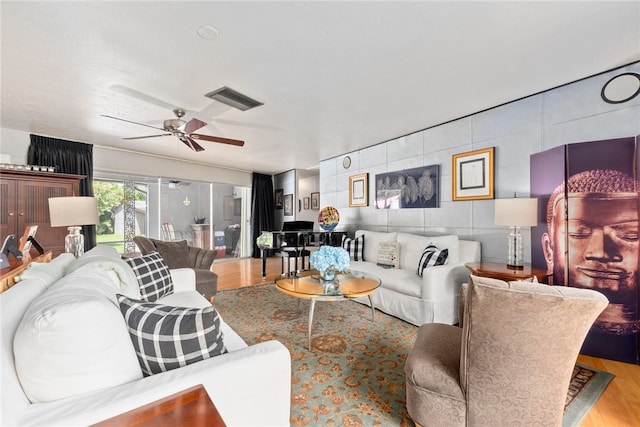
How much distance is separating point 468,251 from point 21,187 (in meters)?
5.52

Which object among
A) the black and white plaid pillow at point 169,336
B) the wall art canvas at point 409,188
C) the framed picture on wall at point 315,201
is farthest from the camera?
the framed picture on wall at point 315,201

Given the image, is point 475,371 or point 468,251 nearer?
point 475,371

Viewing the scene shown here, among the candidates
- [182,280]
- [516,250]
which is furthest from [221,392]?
[516,250]

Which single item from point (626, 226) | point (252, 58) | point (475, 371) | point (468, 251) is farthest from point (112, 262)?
point (626, 226)

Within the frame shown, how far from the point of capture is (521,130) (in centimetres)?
280

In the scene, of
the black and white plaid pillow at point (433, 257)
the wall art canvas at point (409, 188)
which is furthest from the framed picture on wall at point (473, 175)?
the black and white plaid pillow at point (433, 257)

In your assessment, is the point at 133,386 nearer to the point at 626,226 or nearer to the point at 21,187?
the point at 626,226

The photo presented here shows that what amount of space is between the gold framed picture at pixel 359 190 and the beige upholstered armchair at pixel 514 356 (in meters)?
3.62

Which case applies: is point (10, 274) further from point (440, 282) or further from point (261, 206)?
point (261, 206)

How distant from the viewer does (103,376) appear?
2.86 ft

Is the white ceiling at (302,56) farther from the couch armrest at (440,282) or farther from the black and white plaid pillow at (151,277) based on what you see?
the couch armrest at (440,282)

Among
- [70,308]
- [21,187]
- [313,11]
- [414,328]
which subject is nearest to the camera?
[70,308]

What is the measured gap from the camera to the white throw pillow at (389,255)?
3537 mm

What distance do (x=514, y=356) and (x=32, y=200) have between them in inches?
202
